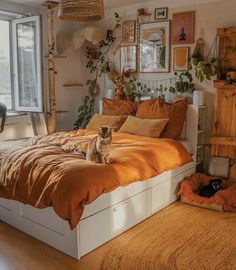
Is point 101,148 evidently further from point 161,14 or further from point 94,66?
point 94,66

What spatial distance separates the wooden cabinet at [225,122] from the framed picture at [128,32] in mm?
1448

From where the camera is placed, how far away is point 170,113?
3479 millimetres

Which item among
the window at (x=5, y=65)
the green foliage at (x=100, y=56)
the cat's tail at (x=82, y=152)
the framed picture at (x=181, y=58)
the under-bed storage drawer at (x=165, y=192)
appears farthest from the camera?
the green foliage at (x=100, y=56)

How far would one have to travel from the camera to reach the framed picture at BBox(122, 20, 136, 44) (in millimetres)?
4203

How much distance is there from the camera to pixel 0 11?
152 inches

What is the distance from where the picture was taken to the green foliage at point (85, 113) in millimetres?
4707

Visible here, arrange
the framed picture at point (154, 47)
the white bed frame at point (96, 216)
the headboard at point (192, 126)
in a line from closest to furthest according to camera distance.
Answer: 1. the white bed frame at point (96, 216)
2. the headboard at point (192, 126)
3. the framed picture at point (154, 47)

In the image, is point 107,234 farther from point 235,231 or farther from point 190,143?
point 190,143

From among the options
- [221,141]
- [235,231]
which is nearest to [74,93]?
[221,141]

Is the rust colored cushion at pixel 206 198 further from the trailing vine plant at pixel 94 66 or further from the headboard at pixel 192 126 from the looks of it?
the trailing vine plant at pixel 94 66

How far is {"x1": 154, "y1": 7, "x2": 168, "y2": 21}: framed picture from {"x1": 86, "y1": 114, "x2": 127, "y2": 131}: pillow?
1.40m

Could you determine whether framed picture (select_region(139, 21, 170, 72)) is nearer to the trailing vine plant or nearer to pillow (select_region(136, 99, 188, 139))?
the trailing vine plant

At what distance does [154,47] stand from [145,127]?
128 centimetres

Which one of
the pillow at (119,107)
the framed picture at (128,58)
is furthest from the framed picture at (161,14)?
the pillow at (119,107)
